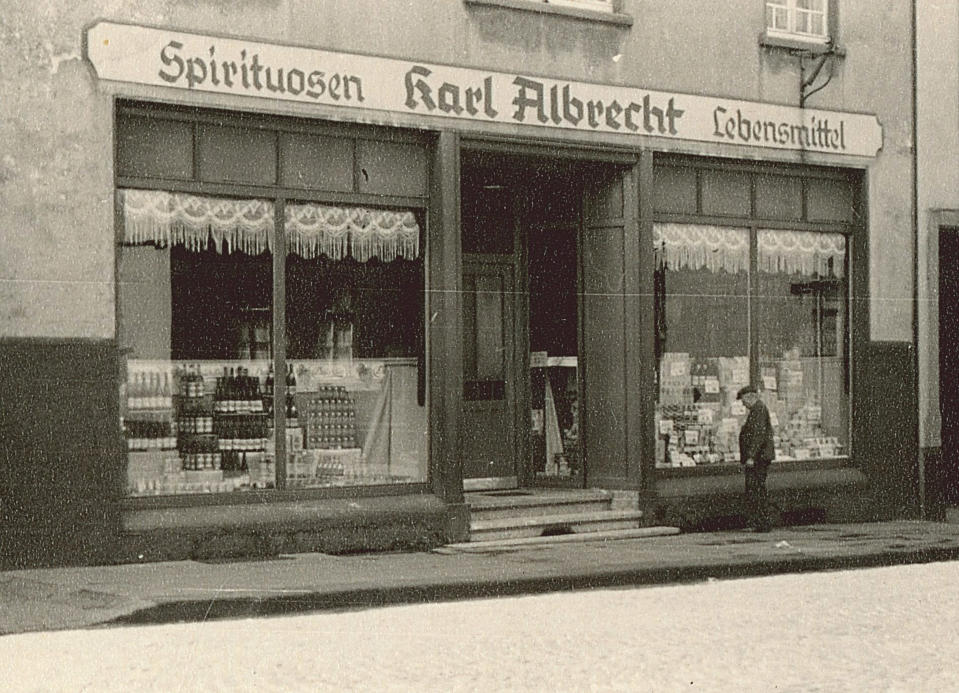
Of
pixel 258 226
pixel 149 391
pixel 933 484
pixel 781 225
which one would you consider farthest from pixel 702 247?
pixel 149 391

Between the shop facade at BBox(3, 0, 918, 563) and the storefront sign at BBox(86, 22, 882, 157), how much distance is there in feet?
0.09

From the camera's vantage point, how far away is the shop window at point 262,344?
520 inches

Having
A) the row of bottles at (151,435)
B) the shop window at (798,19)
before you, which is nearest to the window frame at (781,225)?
the shop window at (798,19)

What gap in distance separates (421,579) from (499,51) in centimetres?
539

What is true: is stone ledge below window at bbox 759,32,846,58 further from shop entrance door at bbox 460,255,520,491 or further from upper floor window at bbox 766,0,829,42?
shop entrance door at bbox 460,255,520,491

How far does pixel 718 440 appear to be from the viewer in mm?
16969

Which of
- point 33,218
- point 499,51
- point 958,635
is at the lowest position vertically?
point 958,635

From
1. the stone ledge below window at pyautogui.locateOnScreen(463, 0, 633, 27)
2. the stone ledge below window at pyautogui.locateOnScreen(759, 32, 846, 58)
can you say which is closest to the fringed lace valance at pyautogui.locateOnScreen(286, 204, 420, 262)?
the stone ledge below window at pyautogui.locateOnScreen(463, 0, 633, 27)

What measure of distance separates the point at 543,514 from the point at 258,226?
404 centimetres

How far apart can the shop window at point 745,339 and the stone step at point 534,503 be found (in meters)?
0.88

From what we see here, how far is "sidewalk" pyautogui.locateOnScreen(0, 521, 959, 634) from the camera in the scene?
419 inches

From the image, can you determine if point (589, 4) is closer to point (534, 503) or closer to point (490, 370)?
point (490, 370)

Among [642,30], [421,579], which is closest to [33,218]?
[421,579]

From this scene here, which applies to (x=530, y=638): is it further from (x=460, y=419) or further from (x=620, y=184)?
(x=620, y=184)
